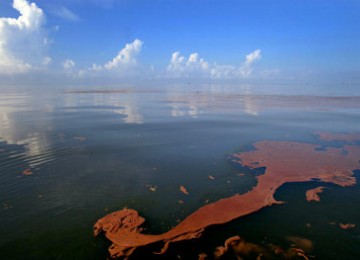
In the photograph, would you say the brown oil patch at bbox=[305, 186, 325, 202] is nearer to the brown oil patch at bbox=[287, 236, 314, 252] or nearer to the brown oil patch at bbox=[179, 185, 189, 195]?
the brown oil patch at bbox=[287, 236, 314, 252]

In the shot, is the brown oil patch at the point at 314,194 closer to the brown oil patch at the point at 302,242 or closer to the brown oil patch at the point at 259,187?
the brown oil patch at the point at 259,187

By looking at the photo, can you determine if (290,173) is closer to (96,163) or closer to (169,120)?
(96,163)

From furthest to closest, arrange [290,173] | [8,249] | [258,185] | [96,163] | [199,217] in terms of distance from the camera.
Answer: [96,163] < [290,173] < [258,185] < [199,217] < [8,249]

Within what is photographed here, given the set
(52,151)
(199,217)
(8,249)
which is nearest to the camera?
(8,249)

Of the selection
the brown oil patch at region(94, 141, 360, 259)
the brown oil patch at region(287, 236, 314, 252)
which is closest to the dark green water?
the brown oil patch at region(287, 236, 314, 252)

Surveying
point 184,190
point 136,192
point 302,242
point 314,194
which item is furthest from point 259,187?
point 136,192

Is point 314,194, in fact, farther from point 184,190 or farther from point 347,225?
point 184,190

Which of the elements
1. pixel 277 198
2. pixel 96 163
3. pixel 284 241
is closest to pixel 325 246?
pixel 284 241
